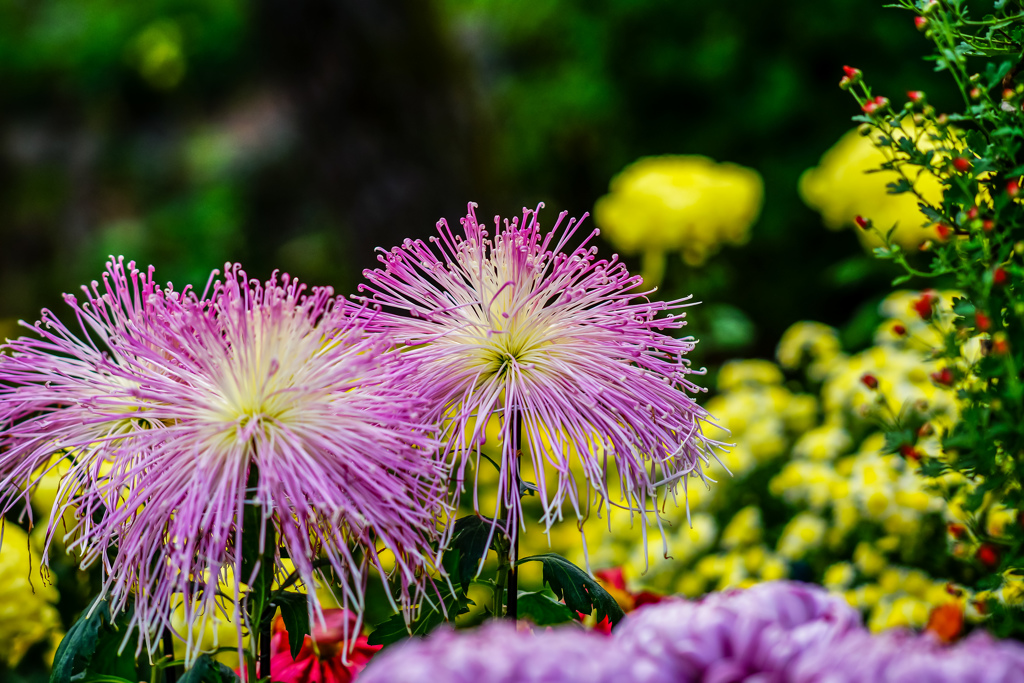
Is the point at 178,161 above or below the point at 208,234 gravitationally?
above

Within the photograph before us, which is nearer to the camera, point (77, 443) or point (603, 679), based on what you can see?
point (603, 679)

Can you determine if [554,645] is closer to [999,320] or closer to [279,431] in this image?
[279,431]

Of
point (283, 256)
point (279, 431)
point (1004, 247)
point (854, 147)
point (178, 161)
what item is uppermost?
point (178, 161)

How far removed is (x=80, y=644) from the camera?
78 cm

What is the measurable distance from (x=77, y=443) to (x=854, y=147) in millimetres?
2192

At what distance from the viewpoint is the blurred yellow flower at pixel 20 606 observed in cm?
117

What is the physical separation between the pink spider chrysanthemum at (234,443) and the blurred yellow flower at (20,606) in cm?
43

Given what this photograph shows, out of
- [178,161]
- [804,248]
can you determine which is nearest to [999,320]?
[804,248]

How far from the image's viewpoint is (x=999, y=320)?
76 cm

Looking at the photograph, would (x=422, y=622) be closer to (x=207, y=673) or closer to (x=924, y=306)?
(x=207, y=673)

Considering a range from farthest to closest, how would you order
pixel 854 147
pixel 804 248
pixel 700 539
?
pixel 804 248 → pixel 854 147 → pixel 700 539

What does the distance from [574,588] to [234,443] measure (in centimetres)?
30

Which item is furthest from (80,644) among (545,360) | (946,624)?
(946,624)

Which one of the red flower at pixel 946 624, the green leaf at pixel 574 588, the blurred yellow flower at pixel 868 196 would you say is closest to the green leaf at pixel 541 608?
the green leaf at pixel 574 588
